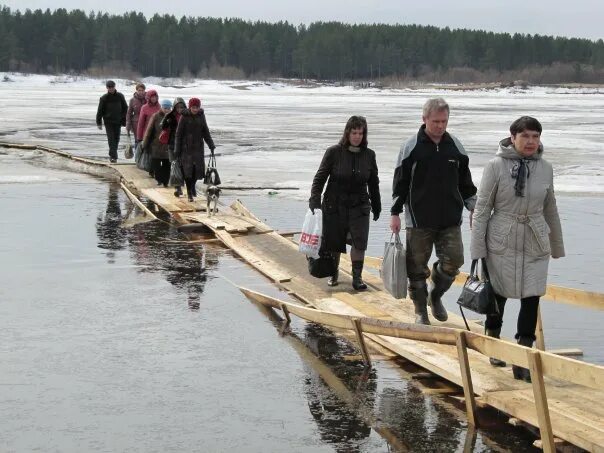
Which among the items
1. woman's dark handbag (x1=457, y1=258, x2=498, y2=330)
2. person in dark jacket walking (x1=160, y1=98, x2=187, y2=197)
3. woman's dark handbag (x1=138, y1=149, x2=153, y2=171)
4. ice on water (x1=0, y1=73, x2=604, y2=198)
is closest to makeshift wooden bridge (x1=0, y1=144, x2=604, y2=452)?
woman's dark handbag (x1=457, y1=258, x2=498, y2=330)

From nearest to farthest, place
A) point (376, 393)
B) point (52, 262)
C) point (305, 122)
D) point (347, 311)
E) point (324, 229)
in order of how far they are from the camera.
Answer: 1. point (376, 393)
2. point (347, 311)
3. point (324, 229)
4. point (52, 262)
5. point (305, 122)

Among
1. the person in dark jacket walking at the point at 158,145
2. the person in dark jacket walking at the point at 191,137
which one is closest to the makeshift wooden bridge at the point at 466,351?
the person in dark jacket walking at the point at 191,137

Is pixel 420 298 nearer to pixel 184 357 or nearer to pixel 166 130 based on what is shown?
pixel 184 357

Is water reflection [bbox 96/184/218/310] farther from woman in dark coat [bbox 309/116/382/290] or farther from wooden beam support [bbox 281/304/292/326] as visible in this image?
woman in dark coat [bbox 309/116/382/290]

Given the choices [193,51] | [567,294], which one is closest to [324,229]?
[567,294]

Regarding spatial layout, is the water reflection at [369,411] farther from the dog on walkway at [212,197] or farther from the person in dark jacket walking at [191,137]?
the person in dark jacket walking at [191,137]

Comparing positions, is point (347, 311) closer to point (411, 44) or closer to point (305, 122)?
point (305, 122)

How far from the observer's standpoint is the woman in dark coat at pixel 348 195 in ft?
32.0

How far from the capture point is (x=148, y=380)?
745 centimetres

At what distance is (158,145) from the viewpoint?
59.5 ft

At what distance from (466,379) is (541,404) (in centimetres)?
81

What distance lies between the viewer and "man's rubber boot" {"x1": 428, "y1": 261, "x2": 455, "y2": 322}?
28.0 feet

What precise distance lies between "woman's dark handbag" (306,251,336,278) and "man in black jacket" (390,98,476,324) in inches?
63.8

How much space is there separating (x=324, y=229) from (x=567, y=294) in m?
2.34
